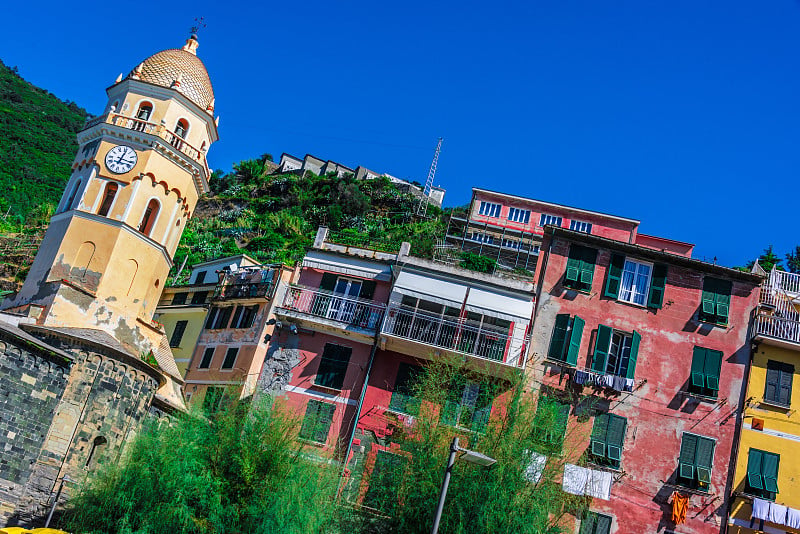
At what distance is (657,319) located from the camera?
3005cm

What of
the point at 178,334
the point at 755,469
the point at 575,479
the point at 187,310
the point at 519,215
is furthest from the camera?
the point at 519,215

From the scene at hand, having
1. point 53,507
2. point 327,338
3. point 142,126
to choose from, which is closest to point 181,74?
point 142,126

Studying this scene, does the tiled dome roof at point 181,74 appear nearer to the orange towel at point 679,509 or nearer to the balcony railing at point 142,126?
the balcony railing at point 142,126

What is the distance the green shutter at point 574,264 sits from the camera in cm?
3050

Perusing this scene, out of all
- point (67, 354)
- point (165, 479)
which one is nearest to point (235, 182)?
point (67, 354)

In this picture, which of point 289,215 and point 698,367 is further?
point 289,215

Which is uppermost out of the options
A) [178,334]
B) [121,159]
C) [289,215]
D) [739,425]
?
[289,215]

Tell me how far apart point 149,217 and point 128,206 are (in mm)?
1409

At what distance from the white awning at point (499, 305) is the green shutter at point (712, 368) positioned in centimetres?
672

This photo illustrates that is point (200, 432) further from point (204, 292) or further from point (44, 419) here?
point (204, 292)

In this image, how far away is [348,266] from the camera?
3275 centimetres

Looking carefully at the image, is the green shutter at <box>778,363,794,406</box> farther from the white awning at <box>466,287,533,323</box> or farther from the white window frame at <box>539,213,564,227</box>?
the white window frame at <box>539,213,564,227</box>

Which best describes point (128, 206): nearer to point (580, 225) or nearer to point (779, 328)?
point (779, 328)

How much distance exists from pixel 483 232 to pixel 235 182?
4470 cm
